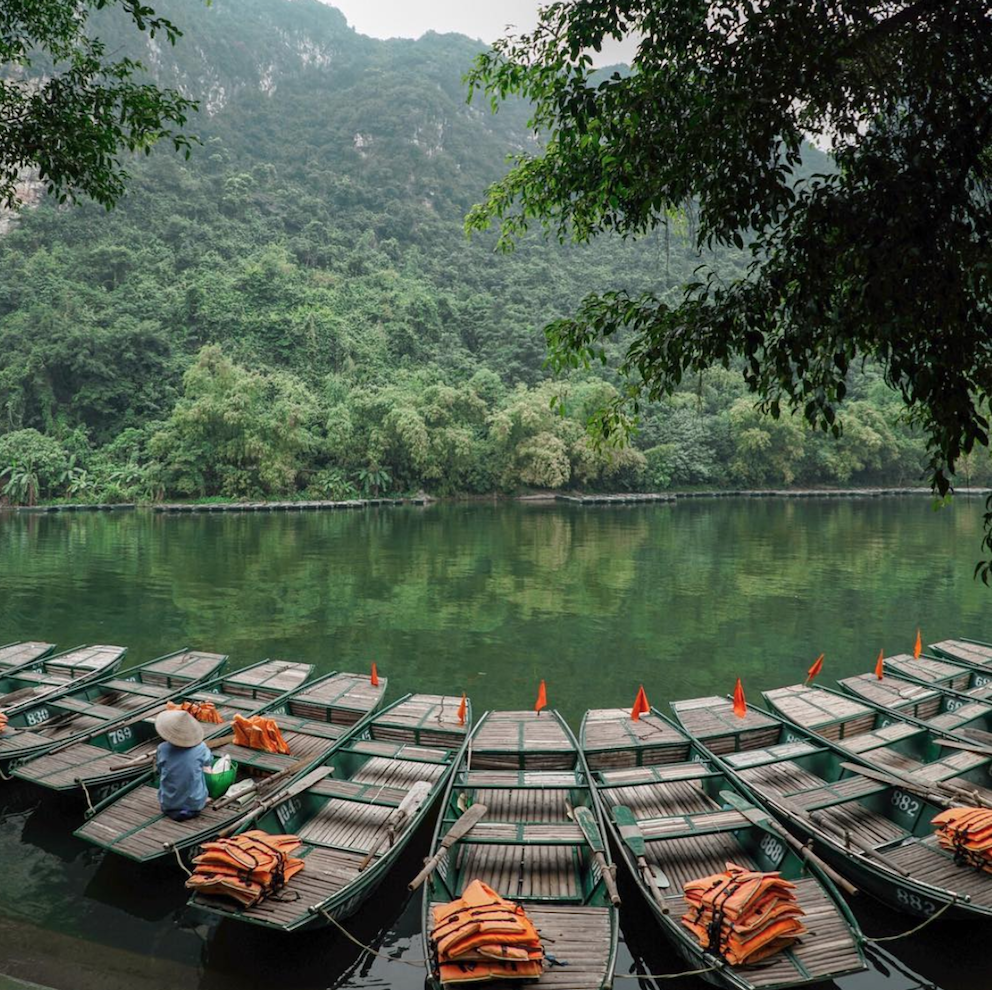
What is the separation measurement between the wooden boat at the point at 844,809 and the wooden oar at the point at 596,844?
84.4 inches

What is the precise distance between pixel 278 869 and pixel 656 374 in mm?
5552

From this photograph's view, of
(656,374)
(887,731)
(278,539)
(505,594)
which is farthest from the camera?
(278,539)

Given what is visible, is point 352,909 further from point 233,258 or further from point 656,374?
point 233,258

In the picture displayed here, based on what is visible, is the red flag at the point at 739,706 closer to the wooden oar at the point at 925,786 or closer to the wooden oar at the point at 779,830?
the wooden oar at the point at 925,786

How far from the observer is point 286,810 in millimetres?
7832

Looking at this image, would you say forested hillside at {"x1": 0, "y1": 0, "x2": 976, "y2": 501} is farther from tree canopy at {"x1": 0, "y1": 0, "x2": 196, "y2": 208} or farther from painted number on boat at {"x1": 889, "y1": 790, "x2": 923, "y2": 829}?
painted number on boat at {"x1": 889, "y1": 790, "x2": 923, "y2": 829}

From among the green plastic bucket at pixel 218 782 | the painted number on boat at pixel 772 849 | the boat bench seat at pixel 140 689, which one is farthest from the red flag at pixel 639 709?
the boat bench seat at pixel 140 689

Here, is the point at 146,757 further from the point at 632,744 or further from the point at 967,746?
the point at 967,746

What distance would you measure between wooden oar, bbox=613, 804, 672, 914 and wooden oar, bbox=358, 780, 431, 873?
2230 mm

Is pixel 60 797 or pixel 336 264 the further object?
pixel 336 264

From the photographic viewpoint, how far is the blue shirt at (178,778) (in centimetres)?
761

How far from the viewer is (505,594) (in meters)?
25.0

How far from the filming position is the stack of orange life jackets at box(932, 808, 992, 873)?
21.8 feet

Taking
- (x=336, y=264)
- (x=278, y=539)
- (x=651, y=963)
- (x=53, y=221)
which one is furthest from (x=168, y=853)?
(x=336, y=264)
